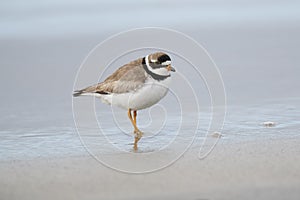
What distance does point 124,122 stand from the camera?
5.97 metres

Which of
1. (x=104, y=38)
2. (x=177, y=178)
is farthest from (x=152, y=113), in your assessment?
(x=104, y=38)

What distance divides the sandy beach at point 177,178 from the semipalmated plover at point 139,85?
0.83 meters

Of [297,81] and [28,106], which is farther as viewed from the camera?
[297,81]

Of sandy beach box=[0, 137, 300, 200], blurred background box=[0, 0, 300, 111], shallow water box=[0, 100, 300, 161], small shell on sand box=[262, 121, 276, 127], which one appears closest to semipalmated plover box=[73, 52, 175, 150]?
shallow water box=[0, 100, 300, 161]

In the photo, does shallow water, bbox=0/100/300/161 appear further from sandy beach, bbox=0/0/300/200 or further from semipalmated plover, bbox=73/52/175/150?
semipalmated plover, bbox=73/52/175/150

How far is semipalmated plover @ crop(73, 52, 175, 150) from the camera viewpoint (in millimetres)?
5398

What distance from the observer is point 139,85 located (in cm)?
545

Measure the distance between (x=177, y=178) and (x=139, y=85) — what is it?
56.5 inches

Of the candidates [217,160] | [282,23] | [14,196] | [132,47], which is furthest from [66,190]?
[282,23]

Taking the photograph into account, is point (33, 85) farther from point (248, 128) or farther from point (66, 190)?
point (66, 190)

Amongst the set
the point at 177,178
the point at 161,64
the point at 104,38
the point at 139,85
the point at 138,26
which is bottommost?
the point at 177,178

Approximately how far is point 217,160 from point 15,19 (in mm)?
7582

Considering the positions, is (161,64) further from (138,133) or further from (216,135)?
(216,135)

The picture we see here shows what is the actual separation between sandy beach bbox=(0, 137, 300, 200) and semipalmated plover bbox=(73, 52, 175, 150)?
2.73 ft
